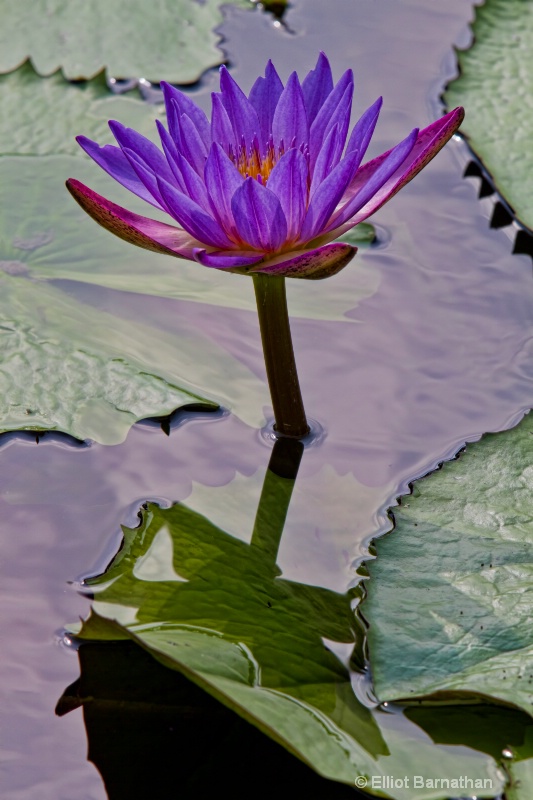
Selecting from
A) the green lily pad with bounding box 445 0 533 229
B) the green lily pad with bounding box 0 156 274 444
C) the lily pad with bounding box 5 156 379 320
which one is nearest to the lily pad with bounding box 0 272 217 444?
the green lily pad with bounding box 0 156 274 444

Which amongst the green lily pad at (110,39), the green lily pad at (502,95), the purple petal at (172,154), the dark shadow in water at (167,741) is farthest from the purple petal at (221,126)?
the green lily pad at (110,39)

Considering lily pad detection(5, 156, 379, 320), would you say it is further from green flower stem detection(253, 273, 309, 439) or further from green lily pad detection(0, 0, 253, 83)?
green lily pad detection(0, 0, 253, 83)

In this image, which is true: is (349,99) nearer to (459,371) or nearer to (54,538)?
(459,371)

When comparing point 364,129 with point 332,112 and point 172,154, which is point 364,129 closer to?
point 332,112

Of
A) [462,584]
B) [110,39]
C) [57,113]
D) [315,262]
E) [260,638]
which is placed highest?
[110,39]

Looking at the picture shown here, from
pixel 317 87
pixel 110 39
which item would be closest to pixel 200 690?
pixel 317 87
